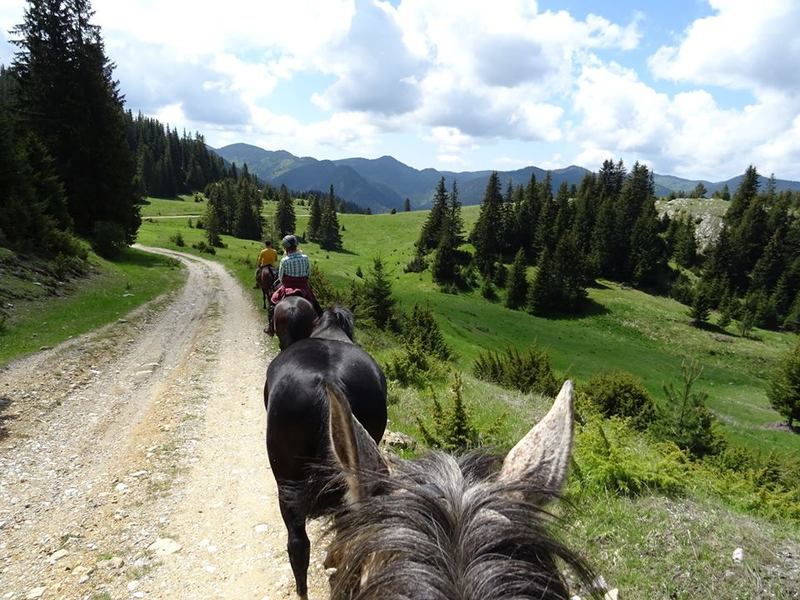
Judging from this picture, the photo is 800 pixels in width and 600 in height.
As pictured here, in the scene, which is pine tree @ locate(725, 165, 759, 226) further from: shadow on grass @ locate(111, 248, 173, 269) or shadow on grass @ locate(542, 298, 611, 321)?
shadow on grass @ locate(111, 248, 173, 269)

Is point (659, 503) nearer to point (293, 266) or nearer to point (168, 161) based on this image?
point (293, 266)

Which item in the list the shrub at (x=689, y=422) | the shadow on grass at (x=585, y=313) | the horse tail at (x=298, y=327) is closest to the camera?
the horse tail at (x=298, y=327)

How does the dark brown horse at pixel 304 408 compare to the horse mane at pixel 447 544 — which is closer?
the horse mane at pixel 447 544

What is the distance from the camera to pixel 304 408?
13.6 feet

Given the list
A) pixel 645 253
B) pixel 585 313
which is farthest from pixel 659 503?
pixel 645 253

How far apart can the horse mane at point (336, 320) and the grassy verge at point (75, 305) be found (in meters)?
9.35

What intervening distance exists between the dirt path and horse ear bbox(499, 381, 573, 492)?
392 cm

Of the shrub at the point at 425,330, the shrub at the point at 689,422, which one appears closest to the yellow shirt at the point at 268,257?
the shrub at the point at 425,330

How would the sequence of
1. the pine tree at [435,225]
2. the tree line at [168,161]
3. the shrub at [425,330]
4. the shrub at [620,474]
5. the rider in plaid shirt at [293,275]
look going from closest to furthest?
the shrub at [620,474] → the rider in plaid shirt at [293,275] → the shrub at [425,330] → the pine tree at [435,225] → the tree line at [168,161]

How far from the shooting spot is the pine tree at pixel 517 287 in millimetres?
70375

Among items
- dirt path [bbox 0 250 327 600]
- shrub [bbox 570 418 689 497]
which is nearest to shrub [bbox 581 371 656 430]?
shrub [bbox 570 418 689 497]

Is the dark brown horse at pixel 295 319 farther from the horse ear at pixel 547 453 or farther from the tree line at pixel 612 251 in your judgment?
the tree line at pixel 612 251

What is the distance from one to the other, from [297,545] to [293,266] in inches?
252

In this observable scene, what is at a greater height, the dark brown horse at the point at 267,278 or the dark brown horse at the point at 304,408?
the dark brown horse at the point at 304,408
